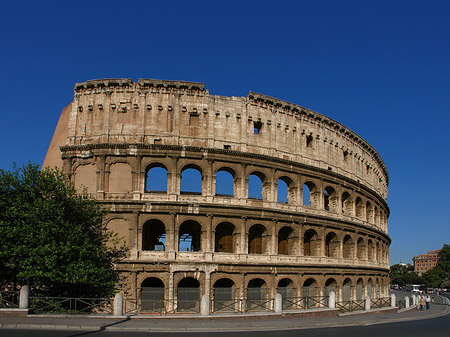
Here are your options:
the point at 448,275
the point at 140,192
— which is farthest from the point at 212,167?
the point at 448,275

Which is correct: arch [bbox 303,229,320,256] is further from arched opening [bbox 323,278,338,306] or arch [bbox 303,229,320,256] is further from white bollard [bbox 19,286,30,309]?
white bollard [bbox 19,286,30,309]

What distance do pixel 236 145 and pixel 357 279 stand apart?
16895 millimetres

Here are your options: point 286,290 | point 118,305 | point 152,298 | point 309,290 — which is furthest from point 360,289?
point 118,305

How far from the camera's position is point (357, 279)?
36.6 m

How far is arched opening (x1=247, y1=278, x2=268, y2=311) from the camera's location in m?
28.0

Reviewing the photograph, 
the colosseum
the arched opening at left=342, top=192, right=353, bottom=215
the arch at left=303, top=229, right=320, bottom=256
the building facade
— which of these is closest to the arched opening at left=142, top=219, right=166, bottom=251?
the colosseum

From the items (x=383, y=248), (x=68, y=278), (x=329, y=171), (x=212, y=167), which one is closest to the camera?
(x=68, y=278)

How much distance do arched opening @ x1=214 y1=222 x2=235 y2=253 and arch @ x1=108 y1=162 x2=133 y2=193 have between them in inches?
272

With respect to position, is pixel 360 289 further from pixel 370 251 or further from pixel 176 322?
pixel 176 322

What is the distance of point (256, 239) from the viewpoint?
3073 centimetres

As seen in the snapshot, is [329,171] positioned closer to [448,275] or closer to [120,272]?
[120,272]

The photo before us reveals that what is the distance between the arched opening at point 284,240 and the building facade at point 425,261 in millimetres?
154628

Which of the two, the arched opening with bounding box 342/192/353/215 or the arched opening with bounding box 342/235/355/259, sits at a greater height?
the arched opening with bounding box 342/192/353/215

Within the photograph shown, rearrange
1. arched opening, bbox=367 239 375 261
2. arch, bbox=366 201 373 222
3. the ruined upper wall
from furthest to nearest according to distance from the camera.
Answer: arch, bbox=366 201 373 222, arched opening, bbox=367 239 375 261, the ruined upper wall
